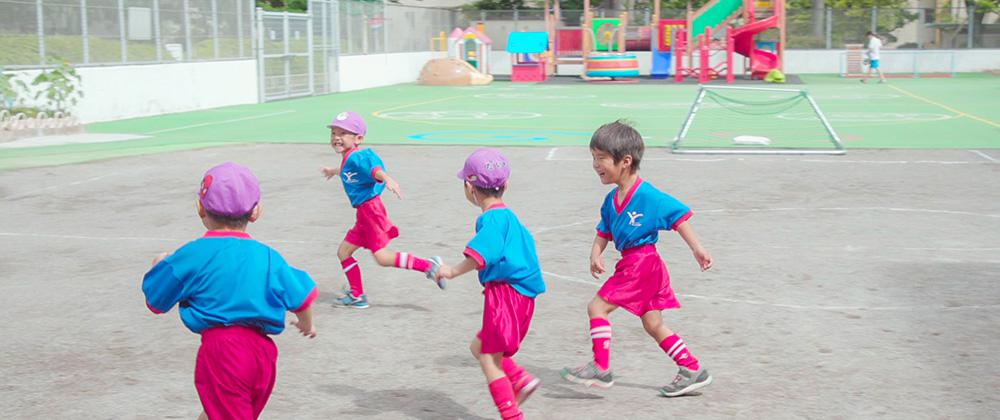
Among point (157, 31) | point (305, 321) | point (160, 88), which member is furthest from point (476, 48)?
point (305, 321)

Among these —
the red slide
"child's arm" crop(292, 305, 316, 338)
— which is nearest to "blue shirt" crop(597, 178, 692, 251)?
"child's arm" crop(292, 305, 316, 338)

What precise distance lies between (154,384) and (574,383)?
7.25 ft

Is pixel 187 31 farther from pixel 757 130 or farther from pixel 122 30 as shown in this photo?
pixel 757 130

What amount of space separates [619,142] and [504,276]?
1042 millimetres

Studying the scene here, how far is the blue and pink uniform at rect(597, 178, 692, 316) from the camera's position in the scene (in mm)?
5852

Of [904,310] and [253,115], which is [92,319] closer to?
[904,310]

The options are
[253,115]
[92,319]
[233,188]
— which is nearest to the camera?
[233,188]

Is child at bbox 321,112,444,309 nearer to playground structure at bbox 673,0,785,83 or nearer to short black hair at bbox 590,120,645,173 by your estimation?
short black hair at bbox 590,120,645,173

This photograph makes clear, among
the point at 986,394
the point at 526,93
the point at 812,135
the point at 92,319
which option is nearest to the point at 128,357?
the point at 92,319

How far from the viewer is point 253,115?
2761 centimetres

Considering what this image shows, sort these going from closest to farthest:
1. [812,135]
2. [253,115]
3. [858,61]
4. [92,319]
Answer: [92,319] → [812,135] → [253,115] → [858,61]

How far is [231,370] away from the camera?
13.8 ft

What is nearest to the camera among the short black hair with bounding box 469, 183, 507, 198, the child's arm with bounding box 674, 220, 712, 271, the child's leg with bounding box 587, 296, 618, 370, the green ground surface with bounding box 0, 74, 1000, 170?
the short black hair with bounding box 469, 183, 507, 198

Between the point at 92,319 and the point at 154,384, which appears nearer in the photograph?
the point at 154,384
